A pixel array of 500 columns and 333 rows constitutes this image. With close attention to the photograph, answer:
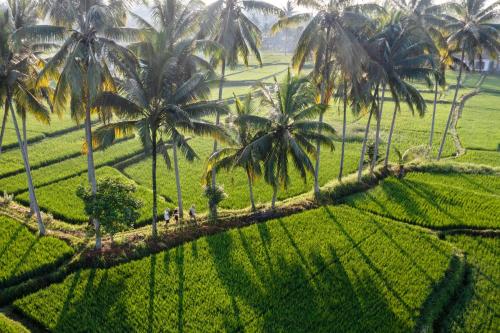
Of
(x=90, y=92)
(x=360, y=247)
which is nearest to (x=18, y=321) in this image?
(x=90, y=92)

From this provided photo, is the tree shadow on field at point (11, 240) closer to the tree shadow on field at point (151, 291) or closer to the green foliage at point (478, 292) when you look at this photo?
the tree shadow on field at point (151, 291)

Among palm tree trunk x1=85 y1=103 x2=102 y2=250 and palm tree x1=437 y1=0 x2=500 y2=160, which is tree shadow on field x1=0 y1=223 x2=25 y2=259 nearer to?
palm tree trunk x1=85 y1=103 x2=102 y2=250

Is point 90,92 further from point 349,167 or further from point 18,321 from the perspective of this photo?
point 349,167

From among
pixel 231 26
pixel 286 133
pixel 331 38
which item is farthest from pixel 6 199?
pixel 331 38

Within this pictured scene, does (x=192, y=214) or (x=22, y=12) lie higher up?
(x=22, y=12)

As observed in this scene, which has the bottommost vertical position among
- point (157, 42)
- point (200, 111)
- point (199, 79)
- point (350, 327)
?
point (350, 327)

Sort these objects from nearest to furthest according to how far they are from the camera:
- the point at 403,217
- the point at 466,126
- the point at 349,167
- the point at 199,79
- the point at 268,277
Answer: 1. the point at 268,277
2. the point at 199,79
3. the point at 403,217
4. the point at 349,167
5. the point at 466,126

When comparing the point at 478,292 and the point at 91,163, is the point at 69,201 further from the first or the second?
the point at 478,292
